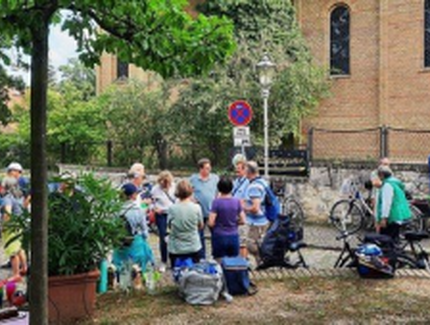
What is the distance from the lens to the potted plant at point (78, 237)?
258 inches

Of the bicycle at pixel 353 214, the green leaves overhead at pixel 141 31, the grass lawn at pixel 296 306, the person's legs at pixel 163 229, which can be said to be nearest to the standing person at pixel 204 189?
the person's legs at pixel 163 229

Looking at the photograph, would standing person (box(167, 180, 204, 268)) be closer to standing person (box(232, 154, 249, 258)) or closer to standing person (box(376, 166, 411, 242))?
standing person (box(232, 154, 249, 258))

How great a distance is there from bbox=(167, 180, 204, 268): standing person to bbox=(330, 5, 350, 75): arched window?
18.5 meters

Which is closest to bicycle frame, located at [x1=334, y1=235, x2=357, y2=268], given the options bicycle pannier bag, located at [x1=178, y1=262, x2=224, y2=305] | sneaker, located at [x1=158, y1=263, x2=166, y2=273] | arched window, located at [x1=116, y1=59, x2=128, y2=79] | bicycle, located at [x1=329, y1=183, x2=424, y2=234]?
bicycle pannier bag, located at [x1=178, y1=262, x2=224, y2=305]

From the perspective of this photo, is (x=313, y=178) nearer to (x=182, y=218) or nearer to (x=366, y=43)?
(x=182, y=218)

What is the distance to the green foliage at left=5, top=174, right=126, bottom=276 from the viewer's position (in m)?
6.60

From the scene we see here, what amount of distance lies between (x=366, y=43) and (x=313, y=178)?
1068cm

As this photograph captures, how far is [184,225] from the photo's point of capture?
7738 mm

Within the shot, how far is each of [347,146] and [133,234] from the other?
1447cm

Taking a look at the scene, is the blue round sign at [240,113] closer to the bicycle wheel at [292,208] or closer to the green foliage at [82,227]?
the bicycle wheel at [292,208]

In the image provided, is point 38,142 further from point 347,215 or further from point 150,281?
point 347,215

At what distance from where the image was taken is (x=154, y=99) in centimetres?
2092

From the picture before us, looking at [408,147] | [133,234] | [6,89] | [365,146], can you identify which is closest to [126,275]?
[133,234]

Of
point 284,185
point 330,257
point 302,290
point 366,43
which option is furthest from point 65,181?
point 366,43
